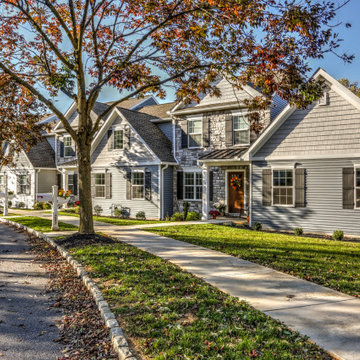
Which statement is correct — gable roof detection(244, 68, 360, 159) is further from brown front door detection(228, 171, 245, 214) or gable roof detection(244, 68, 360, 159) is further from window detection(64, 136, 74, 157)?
window detection(64, 136, 74, 157)

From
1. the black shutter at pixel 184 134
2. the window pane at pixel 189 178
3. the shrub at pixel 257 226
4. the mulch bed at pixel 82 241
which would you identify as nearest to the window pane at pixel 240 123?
the black shutter at pixel 184 134

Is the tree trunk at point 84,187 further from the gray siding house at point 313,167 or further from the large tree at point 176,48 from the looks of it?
the gray siding house at point 313,167

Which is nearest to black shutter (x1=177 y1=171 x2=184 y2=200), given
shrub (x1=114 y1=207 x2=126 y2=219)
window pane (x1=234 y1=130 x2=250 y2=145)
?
shrub (x1=114 y1=207 x2=126 y2=219)

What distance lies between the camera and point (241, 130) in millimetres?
17234

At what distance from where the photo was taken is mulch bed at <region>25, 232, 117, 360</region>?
3.98 metres

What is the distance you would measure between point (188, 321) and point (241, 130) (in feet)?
45.3

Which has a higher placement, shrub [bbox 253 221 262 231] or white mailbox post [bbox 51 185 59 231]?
white mailbox post [bbox 51 185 59 231]

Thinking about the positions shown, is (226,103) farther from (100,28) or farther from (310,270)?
(310,270)

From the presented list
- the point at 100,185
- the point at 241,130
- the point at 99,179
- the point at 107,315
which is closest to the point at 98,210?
the point at 100,185

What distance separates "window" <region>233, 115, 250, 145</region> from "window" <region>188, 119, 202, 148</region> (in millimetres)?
2187

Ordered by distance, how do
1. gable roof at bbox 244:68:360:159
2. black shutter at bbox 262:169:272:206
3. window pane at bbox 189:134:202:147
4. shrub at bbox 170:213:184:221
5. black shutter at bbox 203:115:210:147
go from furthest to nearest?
window pane at bbox 189:134:202:147 < black shutter at bbox 203:115:210:147 < shrub at bbox 170:213:184:221 < black shutter at bbox 262:169:272:206 < gable roof at bbox 244:68:360:159

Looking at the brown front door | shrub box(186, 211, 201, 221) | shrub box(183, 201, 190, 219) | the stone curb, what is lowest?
the stone curb

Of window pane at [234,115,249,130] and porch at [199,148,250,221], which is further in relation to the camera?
window pane at [234,115,249,130]

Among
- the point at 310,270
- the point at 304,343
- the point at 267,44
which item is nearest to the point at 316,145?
the point at 267,44
